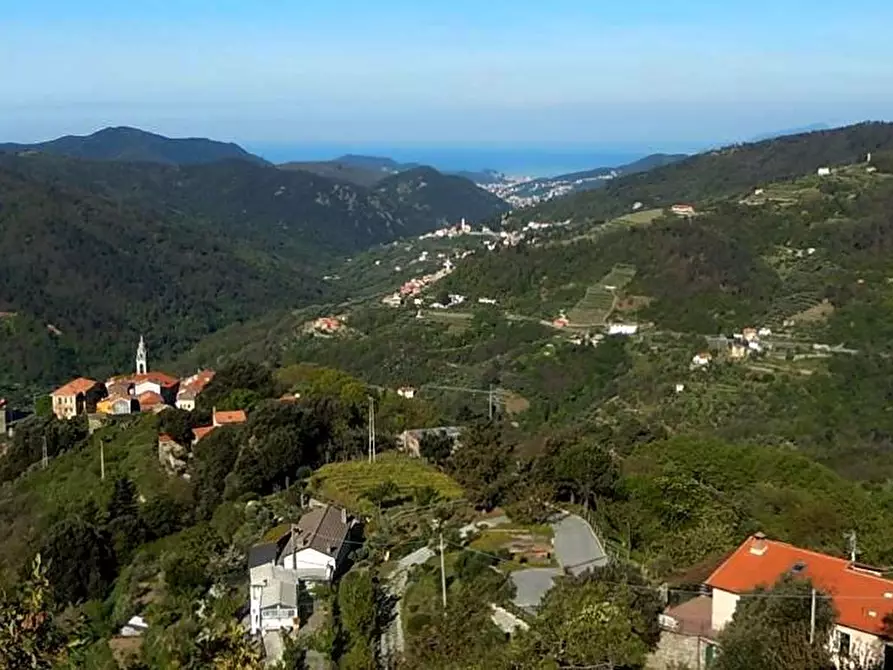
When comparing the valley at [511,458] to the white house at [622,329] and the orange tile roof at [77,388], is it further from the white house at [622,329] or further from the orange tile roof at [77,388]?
the orange tile roof at [77,388]

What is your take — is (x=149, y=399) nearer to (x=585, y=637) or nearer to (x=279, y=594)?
(x=279, y=594)

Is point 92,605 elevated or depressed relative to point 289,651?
depressed

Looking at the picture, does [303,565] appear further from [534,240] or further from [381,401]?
[534,240]

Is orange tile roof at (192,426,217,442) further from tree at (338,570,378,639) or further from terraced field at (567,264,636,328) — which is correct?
terraced field at (567,264,636,328)

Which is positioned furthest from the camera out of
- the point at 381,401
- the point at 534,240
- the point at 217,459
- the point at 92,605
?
the point at 534,240

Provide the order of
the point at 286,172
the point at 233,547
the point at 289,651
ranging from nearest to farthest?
the point at 289,651, the point at 233,547, the point at 286,172

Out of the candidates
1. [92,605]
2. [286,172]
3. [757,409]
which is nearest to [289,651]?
[92,605]
